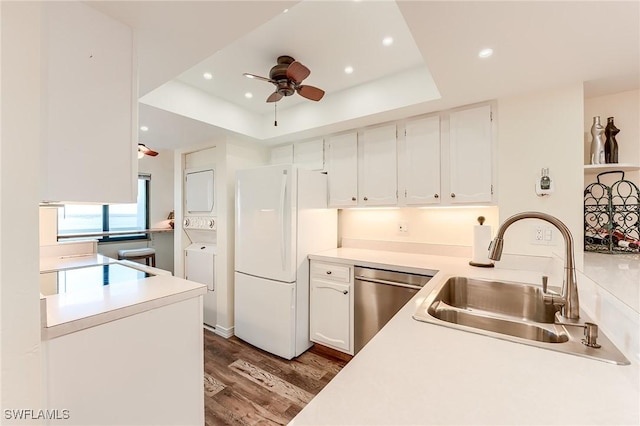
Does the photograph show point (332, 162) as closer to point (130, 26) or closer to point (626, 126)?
point (130, 26)

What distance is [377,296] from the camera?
222cm

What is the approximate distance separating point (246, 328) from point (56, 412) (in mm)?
1831

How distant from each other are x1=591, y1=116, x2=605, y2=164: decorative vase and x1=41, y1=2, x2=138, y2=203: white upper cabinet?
2843mm

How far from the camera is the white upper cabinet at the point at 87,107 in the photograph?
3.40 ft

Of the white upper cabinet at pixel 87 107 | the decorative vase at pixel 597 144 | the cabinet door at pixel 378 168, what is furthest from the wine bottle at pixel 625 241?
the white upper cabinet at pixel 87 107

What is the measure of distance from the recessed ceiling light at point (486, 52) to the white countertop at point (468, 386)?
141 centimetres

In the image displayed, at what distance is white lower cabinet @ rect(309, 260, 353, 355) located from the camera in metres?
2.37

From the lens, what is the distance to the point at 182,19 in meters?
1.19

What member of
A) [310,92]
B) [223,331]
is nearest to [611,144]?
[310,92]

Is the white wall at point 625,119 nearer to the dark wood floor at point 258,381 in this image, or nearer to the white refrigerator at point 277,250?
the white refrigerator at point 277,250

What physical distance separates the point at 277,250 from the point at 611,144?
8.67 ft

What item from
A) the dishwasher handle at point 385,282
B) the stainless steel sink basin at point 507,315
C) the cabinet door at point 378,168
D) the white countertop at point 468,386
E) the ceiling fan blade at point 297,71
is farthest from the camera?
the cabinet door at point 378,168

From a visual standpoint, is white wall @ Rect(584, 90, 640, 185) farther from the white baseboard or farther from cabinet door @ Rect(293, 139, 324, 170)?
the white baseboard

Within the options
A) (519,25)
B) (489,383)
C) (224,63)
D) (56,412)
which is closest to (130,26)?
(224,63)
